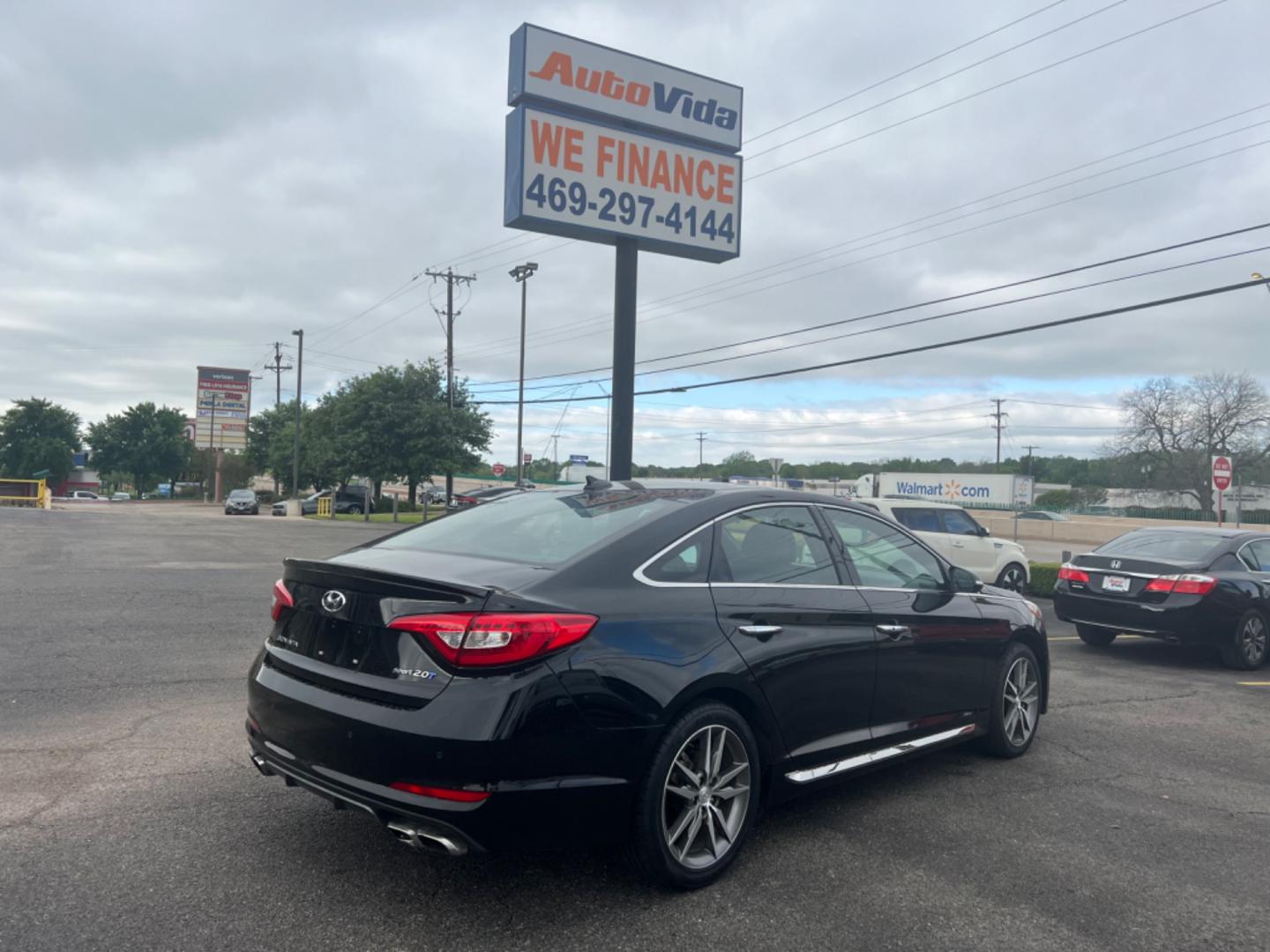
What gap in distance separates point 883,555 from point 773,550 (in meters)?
0.92

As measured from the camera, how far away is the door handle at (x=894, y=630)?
187 inches

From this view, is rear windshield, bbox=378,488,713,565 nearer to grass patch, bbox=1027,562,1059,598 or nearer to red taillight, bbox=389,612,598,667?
red taillight, bbox=389,612,598,667

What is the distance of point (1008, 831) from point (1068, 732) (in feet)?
7.50

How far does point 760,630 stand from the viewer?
4121 mm

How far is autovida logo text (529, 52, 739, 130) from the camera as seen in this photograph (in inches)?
755

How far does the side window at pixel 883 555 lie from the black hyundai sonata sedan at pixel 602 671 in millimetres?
19

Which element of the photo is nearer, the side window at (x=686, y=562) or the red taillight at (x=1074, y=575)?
the side window at (x=686, y=562)

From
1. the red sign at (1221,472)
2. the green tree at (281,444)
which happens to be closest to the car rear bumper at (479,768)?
the red sign at (1221,472)

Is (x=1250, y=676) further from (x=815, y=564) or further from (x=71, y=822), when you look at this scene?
(x=71, y=822)

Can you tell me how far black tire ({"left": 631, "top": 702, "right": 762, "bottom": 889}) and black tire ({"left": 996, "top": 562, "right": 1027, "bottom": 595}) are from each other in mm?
13787

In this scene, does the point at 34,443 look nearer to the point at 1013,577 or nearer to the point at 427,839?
the point at 1013,577

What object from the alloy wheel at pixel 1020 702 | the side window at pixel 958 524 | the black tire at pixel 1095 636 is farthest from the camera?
the side window at pixel 958 524

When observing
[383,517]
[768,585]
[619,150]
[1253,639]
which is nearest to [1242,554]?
[1253,639]

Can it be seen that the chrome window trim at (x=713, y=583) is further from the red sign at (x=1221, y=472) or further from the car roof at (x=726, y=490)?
the red sign at (x=1221, y=472)
